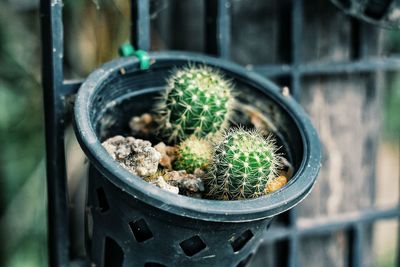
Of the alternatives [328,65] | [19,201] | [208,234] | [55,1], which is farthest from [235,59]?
[19,201]

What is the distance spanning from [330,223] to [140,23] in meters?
0.93

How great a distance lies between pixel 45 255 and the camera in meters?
2.20

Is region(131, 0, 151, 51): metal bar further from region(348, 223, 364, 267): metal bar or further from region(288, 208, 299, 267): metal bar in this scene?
region(348, 223, 364, 267): metal bar

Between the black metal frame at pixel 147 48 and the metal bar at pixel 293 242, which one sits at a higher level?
the black metal frame at pixel 147 48

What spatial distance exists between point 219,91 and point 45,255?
1.21 m

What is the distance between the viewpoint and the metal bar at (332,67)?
5.73 feet

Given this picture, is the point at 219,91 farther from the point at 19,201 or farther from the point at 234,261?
the point at 19,201

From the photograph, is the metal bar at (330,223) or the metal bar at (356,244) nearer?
the metal bar at (330,223)

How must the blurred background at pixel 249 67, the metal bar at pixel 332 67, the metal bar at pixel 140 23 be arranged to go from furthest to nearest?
1. the blurred background at pixel 249 67
2. the metal bar at pixel 332 67
3. the metal bar at pixel 140 23

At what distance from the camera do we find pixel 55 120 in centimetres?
137

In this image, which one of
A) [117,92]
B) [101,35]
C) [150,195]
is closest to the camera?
[150,195]

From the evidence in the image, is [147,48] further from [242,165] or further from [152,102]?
[242,165]

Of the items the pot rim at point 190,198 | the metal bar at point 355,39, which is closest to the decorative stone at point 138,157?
the pot rim at point 190,198

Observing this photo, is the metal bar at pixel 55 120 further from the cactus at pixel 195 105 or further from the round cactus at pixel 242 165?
the round cactus at pixel 242 165
